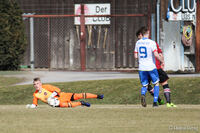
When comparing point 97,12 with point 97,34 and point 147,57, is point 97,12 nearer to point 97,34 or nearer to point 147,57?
point 97,34

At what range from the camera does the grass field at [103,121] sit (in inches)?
347

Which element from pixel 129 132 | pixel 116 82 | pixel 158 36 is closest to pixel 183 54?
pixel 158 36

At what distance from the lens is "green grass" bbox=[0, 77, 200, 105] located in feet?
56.3

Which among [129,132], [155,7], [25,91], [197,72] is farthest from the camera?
[155,7]

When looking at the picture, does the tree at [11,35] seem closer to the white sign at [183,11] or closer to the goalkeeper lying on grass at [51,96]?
the white sign at [183,11]

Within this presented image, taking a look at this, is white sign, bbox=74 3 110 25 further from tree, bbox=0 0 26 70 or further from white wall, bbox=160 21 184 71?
tree, bbox=0 0 26 70

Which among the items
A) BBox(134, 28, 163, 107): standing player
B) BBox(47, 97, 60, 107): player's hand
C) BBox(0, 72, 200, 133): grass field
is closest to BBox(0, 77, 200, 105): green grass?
BBox(0, 72, 200, 133): grass field

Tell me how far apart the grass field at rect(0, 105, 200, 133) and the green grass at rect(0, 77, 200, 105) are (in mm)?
5239

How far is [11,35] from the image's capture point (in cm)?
2495

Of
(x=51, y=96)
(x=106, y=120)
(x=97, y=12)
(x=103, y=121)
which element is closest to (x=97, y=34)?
(x=97, y=12)

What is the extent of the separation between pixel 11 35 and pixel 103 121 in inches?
613

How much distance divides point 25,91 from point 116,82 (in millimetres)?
2867

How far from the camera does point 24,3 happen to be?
28047mm

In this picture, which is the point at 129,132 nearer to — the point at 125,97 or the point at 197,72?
the point at 125,97
